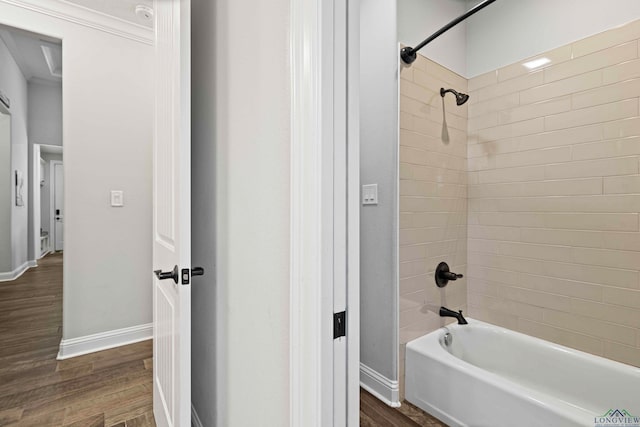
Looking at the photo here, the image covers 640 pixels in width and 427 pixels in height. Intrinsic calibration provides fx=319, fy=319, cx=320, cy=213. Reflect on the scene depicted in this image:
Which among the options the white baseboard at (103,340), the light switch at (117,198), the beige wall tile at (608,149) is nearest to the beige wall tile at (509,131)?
the beige wall tile at (608,149)

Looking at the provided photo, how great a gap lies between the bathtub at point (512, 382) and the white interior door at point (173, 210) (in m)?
1.24

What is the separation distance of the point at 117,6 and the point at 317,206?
2.68 m

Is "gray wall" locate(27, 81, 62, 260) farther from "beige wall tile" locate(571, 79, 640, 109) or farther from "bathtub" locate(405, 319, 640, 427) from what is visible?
"beige wall tile" locate(571, 79, 640, 109)

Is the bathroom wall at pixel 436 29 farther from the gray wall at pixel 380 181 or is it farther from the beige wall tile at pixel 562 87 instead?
the beige wall tile at pixel 562 87

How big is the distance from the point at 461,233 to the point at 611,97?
1.08 m

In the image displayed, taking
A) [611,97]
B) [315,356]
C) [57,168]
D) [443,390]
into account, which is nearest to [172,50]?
[315,356]

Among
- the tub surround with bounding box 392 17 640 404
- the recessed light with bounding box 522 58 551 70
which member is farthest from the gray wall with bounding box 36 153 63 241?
the recessed light with bounding box 522 58 551 70

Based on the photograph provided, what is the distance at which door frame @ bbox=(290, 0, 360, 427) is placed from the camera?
648mm

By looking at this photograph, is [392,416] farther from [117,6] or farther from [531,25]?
[117,6]

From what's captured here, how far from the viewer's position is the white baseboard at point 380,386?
1.80m

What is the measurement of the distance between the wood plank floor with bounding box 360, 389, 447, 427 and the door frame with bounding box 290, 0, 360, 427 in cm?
117

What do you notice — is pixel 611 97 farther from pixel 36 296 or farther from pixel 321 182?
pixel 36 296

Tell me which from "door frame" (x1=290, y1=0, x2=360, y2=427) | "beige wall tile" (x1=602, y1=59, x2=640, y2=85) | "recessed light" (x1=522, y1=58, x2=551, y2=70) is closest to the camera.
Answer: "door frame" (x1=290, y1=0, x2=360, y2=427)

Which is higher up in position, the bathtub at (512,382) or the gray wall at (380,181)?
the gray wall at (380,181)
